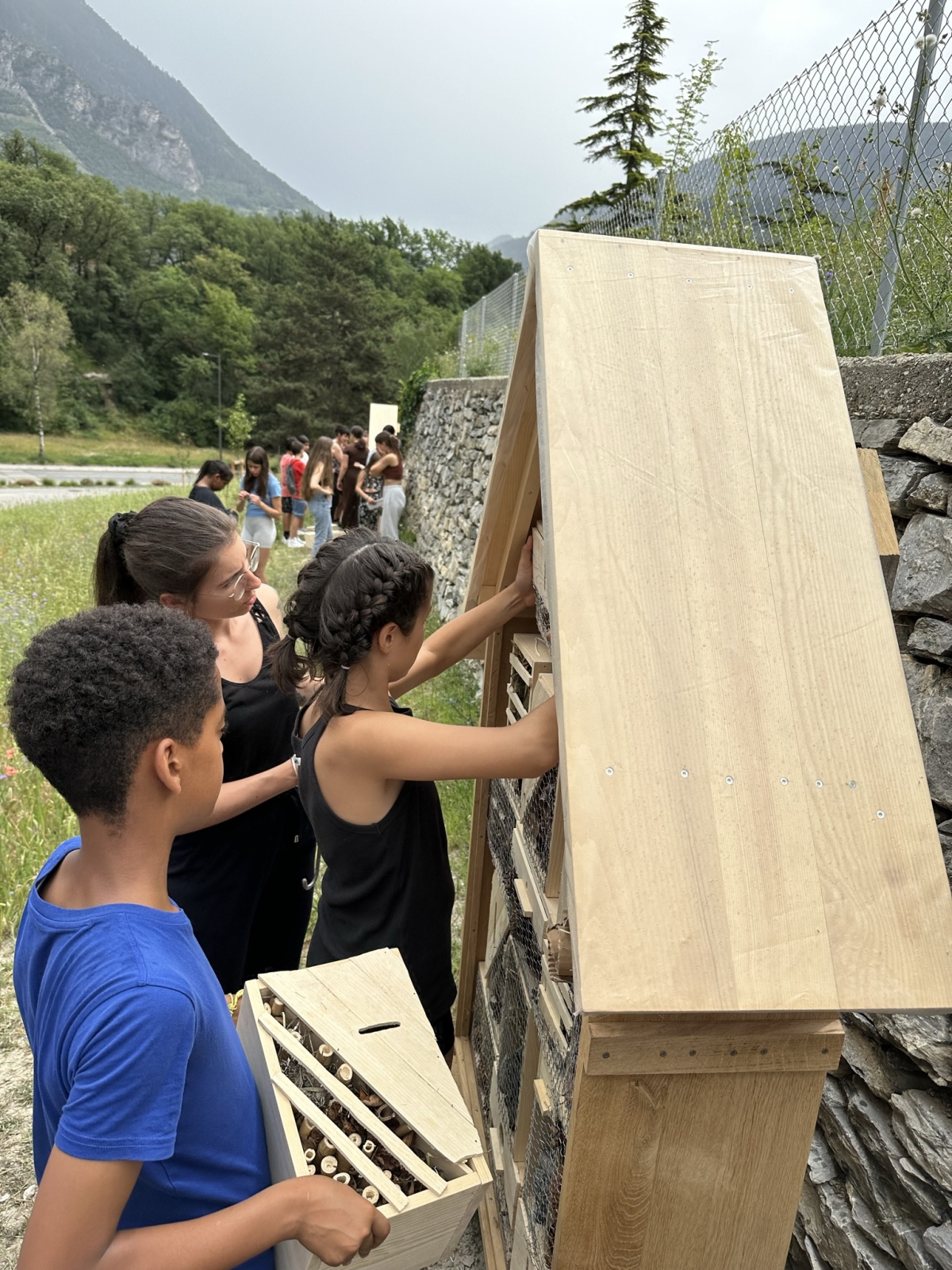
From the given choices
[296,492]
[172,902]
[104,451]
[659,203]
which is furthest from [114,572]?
[104,451]

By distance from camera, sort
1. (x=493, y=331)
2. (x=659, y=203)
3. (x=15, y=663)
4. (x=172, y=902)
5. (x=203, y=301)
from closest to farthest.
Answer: (x=172, y=902) < (x=15, y=663) < (x=659, y=203) < (x=493, y=331) < (x=203, y=301)

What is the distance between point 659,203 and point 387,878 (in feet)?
16.7

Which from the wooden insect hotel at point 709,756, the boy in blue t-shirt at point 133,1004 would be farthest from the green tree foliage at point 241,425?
the boy in blue t-shirt at point 133,1004

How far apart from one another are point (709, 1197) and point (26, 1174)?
2577mm

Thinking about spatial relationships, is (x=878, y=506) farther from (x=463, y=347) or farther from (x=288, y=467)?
(x=463, y=347)

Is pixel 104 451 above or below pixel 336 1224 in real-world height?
below

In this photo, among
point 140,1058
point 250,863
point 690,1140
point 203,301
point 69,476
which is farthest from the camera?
point 203,301

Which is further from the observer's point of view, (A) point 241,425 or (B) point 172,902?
(A) point 241,425

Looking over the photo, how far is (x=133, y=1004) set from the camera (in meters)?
0.91

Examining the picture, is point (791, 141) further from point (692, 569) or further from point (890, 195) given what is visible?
point (692, 569)

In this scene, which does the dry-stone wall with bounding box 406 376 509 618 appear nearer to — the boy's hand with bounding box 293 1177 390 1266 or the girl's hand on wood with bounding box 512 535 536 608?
the girl's hand on wood with bounding box 512 535 536 608

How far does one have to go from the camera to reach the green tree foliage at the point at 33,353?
47.7 metres

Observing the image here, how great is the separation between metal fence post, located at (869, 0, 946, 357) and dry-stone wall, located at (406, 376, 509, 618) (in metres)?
4.14

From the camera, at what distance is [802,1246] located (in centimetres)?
186
